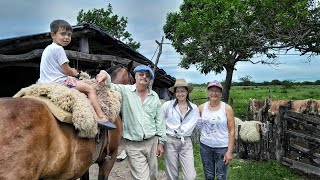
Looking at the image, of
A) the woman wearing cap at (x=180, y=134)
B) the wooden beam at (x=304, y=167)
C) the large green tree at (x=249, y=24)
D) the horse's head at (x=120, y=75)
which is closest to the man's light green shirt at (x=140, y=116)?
the woman wearing cap at (x=180, y=134)

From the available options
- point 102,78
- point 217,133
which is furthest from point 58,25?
point 217,133

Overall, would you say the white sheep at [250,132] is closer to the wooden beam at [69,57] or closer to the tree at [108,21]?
the wooden beam at [69,57]

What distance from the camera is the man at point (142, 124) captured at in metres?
4.48

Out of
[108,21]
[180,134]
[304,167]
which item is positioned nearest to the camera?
[180,134]

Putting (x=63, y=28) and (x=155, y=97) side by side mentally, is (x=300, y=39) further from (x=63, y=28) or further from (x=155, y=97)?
(x=63, y=28)

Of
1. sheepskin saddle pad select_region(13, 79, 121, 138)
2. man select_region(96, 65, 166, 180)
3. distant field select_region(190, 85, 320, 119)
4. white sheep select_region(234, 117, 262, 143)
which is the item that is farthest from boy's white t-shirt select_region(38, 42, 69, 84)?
distant field select_region(190, 85, 320, 119)

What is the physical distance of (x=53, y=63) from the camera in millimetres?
4121

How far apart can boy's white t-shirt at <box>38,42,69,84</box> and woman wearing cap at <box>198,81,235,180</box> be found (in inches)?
77.0

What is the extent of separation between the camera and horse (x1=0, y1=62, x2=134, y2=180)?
3.02 m

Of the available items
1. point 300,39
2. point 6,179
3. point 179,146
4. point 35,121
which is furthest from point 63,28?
point 300,39

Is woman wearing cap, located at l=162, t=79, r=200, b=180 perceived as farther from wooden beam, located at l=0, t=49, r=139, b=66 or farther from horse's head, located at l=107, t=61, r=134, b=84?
wooden beam, located at l=0, t=49, r=139, b=66

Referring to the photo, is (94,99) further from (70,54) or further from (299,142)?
(299,142)

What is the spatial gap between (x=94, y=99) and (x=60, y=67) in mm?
534

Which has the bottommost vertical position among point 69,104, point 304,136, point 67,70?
point 304,136
